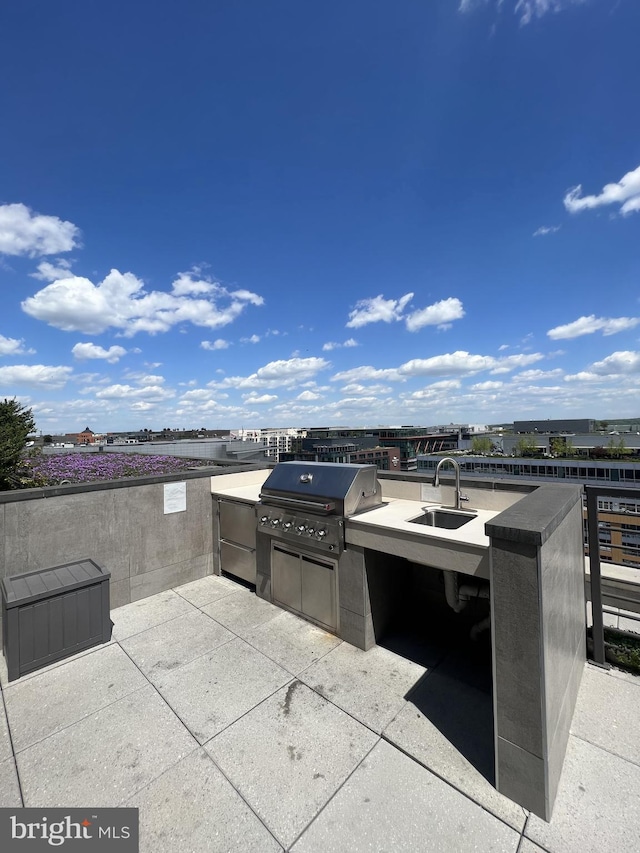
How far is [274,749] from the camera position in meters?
2.32

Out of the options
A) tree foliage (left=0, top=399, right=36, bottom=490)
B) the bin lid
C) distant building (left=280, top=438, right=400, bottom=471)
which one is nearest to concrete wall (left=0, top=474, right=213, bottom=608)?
the bin lid

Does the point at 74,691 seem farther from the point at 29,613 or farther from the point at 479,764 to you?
the point at 479,764

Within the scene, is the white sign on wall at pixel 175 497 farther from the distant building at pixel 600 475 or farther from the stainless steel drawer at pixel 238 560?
the distant building at pixel 600 475

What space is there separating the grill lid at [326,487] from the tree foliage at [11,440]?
3.19m

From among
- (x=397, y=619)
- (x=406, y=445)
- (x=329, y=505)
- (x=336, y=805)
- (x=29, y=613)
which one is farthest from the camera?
(x=406, y=445)

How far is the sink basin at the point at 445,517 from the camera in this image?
11.5 feet

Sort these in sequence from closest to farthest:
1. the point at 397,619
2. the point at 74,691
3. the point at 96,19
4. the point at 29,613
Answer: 1. the point at 74,691
2. the point at 29,613
3. the point at 397,619
4. the point at 96,19

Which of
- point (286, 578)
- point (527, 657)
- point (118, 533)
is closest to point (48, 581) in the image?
point (118, 533)

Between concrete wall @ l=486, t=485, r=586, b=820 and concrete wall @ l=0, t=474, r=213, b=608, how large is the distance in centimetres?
422

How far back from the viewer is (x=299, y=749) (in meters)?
2.32

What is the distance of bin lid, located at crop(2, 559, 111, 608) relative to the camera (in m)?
3.14

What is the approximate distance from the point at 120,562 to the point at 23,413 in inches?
129

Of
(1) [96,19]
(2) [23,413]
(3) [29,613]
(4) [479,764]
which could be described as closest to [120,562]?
(3) [29,613]

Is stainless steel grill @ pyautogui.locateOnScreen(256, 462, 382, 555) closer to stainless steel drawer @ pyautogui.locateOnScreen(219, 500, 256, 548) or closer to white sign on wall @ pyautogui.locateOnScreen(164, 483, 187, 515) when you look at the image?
stainless steel drawer @ pyautogui.locateOnScreen(219, 500, 256, 548)
